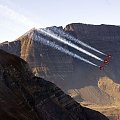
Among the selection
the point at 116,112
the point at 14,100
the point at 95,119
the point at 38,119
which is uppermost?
the point at 14,100

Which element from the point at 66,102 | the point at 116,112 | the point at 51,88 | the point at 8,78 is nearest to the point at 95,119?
the point at 66,102

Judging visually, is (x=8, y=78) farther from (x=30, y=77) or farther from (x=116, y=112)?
(x=116, y=112)

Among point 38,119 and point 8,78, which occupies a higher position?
point 8,78

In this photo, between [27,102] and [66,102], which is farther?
[66,102]

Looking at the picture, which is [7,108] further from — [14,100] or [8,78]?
[8,78]

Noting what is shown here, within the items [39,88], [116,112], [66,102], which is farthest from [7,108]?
[116,112]

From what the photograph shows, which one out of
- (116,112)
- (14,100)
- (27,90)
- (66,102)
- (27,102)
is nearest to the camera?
(14,100)

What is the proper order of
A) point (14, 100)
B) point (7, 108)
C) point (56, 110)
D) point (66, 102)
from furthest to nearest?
point (66, 102) < point (56, 110) < point (14, 100) < point (7, 108)
